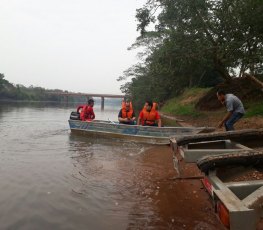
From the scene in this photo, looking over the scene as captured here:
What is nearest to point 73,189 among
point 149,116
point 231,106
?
point 231,106

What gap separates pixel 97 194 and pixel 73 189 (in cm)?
59

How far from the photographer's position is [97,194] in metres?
5.73

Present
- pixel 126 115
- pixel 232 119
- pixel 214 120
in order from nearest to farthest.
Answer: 1. pixel 232 119
2. pixel 126 115
3. pixel 214 120

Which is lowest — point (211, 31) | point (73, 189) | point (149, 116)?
point (73, 189)

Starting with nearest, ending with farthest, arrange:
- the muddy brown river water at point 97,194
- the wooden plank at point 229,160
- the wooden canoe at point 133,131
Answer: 1. the wooden plank at point 229,160
2. the muddy brown river water at point 97,194
3. the wooden canoe at point 133,131

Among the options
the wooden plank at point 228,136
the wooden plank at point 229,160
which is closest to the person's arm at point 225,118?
the wooden plank at point 228,136

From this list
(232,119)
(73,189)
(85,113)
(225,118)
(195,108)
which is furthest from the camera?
(195,108)

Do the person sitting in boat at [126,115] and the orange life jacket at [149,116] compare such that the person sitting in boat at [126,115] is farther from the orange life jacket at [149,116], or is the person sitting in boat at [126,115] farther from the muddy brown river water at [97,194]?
the muddy brown river water at [97,194]

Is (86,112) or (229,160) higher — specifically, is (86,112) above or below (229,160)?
below

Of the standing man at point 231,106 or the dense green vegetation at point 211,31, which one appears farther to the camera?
the dense green vegetation at point 211,31

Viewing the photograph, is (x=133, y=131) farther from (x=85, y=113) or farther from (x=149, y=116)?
(x=85, y=113)

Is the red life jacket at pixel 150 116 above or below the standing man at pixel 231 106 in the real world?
below

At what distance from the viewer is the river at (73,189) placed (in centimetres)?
Result: 451

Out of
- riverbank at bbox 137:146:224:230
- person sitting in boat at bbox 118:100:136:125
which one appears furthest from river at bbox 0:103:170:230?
person sitting in boat at bbox 118:100:136:125
